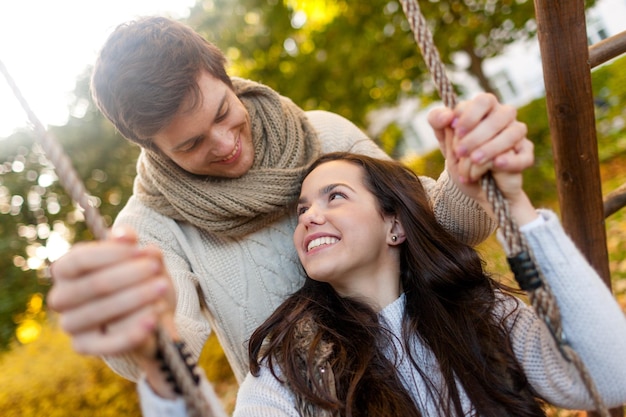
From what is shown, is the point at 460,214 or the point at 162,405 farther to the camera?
the point at 460,214

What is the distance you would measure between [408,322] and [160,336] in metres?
1.08

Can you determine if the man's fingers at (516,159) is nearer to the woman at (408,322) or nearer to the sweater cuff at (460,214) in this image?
the woman at (408,322)

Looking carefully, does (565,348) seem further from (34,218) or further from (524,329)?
(34,218)

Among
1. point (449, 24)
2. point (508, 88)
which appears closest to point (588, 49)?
point (449, 24)

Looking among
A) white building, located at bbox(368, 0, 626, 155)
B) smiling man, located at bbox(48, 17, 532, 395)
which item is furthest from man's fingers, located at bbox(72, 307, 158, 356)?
white building, located at bbox(368, 0, 626, 155)

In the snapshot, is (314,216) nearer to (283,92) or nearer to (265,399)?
(265,399)

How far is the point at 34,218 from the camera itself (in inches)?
172

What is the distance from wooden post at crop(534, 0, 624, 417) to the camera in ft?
5.92

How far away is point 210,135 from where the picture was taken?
179cm

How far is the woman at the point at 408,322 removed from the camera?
1253 millimetres

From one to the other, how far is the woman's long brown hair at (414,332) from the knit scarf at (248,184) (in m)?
0.14

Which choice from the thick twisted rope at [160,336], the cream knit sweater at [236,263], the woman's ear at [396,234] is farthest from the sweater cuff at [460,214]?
the thick twisted rope at [160,336]

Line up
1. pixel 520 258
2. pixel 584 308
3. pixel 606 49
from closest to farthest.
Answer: pixel 520 258 < pixel 584 308 < pixel 606 49

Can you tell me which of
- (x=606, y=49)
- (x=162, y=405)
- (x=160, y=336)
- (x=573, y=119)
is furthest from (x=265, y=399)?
(x=606, y=49)
